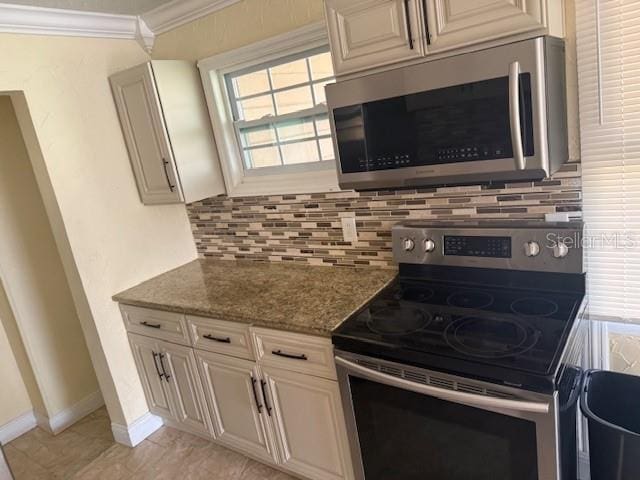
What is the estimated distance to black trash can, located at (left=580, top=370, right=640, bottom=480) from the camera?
1403 mm

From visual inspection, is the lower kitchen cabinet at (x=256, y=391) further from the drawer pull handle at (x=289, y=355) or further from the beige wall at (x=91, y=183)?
the beige wall at (x=91, y=183)

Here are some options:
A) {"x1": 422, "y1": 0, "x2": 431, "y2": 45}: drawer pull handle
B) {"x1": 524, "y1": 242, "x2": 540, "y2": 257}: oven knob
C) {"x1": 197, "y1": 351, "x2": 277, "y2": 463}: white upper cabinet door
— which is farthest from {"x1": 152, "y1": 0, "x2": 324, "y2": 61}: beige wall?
{"x1": 197, "y1": 351, "x2": 277, "y2": 463}: white upper cabinet door

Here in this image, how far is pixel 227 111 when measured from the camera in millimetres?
2545

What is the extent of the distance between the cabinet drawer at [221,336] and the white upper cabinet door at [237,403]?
0.12 ft

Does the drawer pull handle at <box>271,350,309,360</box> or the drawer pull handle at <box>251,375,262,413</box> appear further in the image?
the drawer pull handle at <box>251,375,262,413</box>

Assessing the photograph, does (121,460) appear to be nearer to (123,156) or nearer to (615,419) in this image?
(123,156)

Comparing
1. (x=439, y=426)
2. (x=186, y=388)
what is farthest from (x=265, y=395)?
(x=439, y=426)

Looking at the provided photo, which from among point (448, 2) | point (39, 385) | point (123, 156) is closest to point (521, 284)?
point (448, 2)

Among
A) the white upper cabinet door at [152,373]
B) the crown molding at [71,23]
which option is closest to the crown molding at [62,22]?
the crown molding at [71,23]

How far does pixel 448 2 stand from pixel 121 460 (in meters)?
2.68

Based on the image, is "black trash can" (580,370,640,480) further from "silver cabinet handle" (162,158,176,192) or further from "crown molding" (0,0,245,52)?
"crown molding" (0,0,245,52)

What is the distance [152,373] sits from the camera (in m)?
2.57

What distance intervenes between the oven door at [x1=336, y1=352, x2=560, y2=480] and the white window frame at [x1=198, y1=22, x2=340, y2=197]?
1.02 m

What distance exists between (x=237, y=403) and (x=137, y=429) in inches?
33.9
